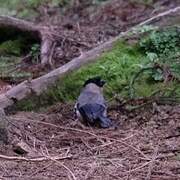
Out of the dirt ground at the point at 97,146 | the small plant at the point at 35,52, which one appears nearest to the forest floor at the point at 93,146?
the dirt ground at the point at 97,146

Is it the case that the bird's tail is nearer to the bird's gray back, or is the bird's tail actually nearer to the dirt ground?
the dirt ground

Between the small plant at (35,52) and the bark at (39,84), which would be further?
the small plant at (35,52)

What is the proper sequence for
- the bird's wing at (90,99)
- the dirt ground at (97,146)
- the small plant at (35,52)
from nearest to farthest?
the dirt ground at (97,146)
the bird's wing at (90,99)
the small plant at (35,52)

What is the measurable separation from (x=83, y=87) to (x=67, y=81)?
26 centimetres

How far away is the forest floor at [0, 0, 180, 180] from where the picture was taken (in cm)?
516

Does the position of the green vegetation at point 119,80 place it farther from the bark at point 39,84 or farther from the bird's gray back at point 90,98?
the bird's gray back at point 90,98

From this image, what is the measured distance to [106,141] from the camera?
6.08 m

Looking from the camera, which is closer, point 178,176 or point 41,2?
point 178,176

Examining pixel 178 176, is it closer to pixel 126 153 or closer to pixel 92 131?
pixel 126 153

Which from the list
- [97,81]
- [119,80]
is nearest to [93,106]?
[97,81]

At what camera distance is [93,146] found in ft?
19.6

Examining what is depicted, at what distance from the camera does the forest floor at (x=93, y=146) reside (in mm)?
5160

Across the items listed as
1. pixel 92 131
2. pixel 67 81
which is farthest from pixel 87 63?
pixel 92 131

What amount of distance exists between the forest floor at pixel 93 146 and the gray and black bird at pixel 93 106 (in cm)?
11
